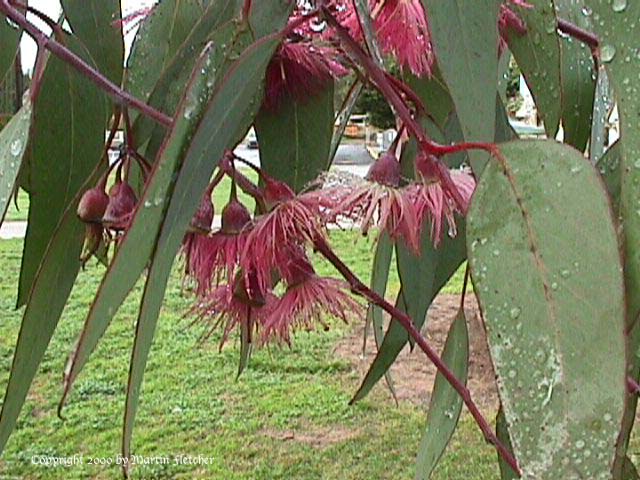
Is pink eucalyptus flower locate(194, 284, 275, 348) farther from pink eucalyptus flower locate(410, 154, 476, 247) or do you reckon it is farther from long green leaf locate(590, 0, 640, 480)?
long green leaf locate(590, 0, 640, 480)

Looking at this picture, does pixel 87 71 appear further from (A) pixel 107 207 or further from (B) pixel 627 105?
(B) pixel 627 105

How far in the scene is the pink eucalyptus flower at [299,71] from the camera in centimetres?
60

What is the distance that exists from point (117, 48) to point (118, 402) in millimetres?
2137

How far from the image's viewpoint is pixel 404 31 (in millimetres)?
573

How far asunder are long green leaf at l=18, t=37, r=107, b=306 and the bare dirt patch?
6.16 feet

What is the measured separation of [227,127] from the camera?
16.2 inches

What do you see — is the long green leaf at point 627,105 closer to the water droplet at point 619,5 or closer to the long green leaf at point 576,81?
the water droplet at point 619,5

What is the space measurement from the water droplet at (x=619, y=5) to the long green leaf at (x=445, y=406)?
1.02ft

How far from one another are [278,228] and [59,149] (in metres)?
0.23

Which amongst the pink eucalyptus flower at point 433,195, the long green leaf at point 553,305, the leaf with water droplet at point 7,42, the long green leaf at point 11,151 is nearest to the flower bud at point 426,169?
the pink eucalyptus flower at point 433,195

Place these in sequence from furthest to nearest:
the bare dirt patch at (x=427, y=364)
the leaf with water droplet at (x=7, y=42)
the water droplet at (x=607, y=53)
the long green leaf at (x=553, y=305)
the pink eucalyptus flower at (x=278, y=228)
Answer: the bare dirt patch at (x=427, y=364), the leaf with water droplet at (x=7, y=42), the pink eucalyptus flower at (x=278, y=228), the water droplet at (x=607, y=53), the long green leaf at (x=553, y=305)

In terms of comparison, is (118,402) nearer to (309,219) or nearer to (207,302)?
(207,302)

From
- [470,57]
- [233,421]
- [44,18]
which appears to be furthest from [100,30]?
[233,421]

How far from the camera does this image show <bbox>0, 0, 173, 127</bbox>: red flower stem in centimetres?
48
